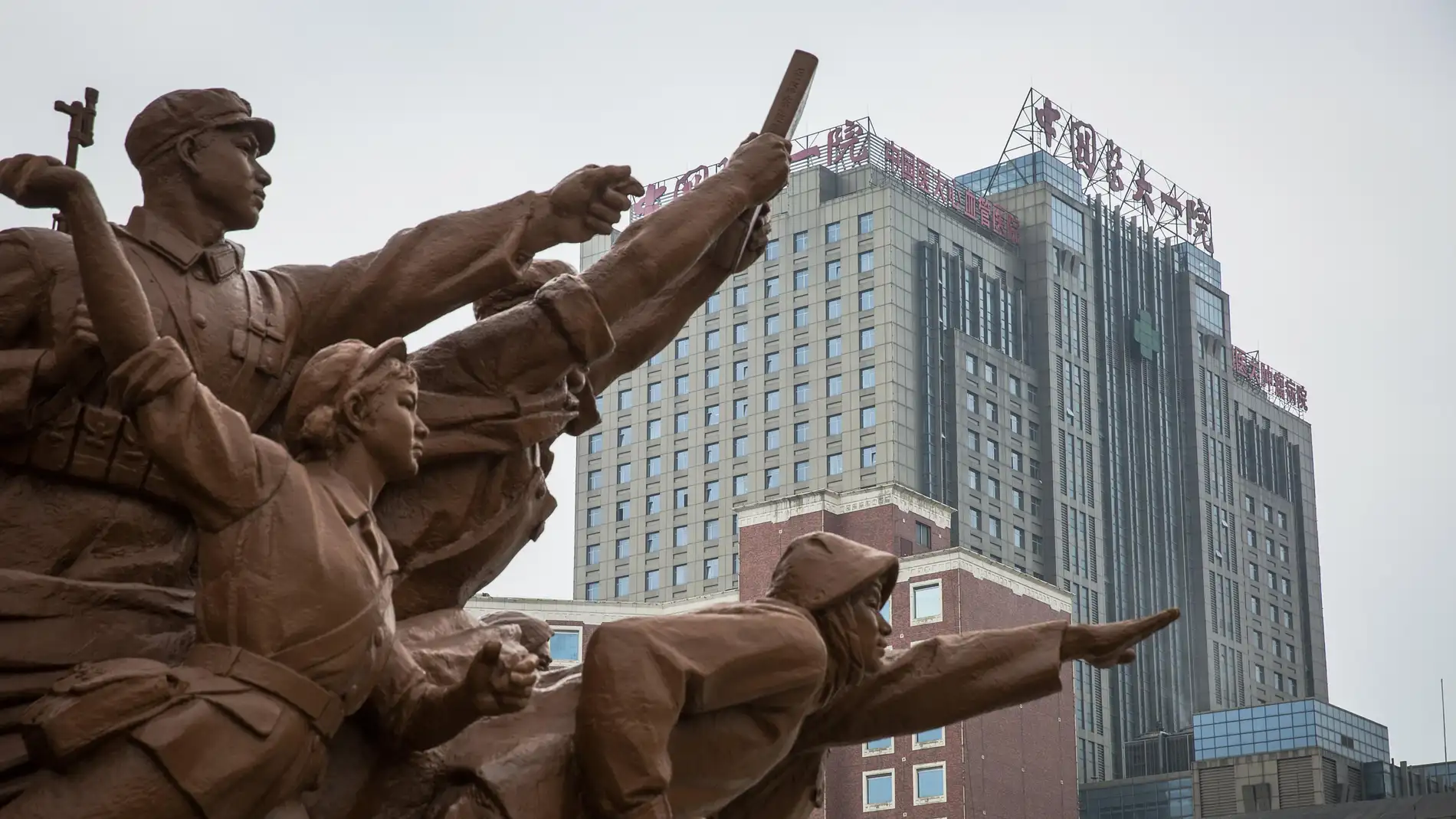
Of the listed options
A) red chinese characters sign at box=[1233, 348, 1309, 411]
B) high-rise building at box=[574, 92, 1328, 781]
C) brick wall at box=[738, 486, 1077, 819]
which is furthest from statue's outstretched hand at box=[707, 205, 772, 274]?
red chinese characters sign at box=[1233, 348, 1309, 411]

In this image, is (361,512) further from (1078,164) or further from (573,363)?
(1078,164)

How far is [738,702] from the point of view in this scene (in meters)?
7.59

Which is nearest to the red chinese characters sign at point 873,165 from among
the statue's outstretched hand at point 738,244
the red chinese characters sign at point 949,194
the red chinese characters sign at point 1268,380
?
the red chinese characters sign at point 949,194

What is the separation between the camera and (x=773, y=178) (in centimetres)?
923

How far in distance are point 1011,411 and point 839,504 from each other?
25.5 m

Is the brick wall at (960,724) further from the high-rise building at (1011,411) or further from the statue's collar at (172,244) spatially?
the statue's collar at (172,244)

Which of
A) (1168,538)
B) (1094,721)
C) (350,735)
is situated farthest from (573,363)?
(1168,538)

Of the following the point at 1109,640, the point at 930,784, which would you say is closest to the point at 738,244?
the point at 1109,640

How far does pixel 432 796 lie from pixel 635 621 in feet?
3.15

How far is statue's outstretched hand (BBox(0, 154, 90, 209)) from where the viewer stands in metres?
6.48

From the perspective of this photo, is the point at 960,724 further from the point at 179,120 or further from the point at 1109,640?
the point at 179,120

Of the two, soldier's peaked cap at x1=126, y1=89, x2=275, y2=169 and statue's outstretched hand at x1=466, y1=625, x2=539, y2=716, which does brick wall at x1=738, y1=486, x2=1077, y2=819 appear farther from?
statue's outstretched hand at x1=466, y1=625, x2=539, y2=716

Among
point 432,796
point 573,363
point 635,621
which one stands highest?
point 573,363

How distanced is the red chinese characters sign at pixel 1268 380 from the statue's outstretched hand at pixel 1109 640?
9108cm
